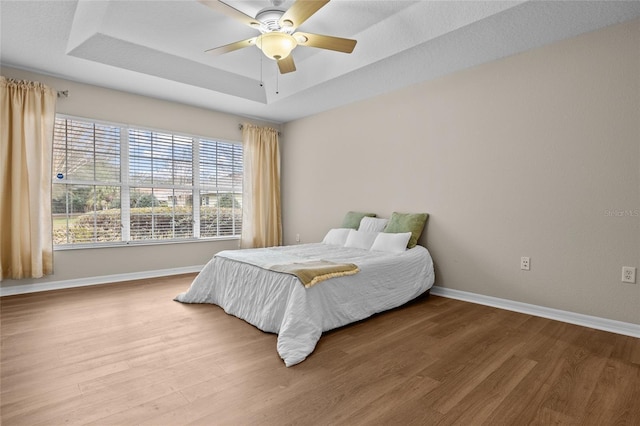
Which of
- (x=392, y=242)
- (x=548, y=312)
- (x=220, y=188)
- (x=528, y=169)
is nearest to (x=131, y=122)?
(x=220, y=188)

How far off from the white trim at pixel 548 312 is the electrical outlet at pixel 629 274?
1.08 ft

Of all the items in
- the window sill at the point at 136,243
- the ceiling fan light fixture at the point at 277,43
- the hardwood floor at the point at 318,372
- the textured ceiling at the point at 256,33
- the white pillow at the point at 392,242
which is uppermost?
the textured ceiling at the point at 256,33

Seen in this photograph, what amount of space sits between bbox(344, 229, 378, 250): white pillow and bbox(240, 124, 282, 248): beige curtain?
184cm

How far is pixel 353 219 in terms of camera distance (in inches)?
174

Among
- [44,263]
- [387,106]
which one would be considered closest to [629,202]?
[387,106]

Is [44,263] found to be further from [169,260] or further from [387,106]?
[387,106]

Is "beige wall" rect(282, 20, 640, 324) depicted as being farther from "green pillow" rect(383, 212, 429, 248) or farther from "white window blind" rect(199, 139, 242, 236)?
"white window blind" rect(199, 139, 242, 236)

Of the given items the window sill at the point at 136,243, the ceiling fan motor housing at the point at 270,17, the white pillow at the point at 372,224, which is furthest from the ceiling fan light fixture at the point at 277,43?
the window sill at the point at 136,243

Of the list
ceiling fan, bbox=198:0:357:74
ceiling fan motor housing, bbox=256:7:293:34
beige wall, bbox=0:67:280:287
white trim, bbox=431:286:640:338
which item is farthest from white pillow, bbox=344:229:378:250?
ceiling fan motor housing, bbox=256:7:293:34

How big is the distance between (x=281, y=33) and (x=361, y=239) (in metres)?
2.32

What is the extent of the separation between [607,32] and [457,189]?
1.72 metres

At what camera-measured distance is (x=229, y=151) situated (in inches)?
207

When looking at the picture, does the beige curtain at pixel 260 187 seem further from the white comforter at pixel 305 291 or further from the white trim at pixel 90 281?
the white comforter at pixel 305 291

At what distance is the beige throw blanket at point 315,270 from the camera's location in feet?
8.17
